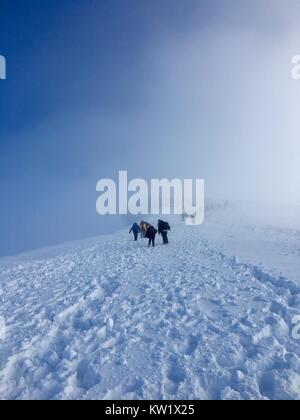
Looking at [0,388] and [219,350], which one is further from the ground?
[219,350]

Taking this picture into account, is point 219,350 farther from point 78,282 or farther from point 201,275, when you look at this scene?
point 78,282

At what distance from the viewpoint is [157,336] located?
6.37 meters

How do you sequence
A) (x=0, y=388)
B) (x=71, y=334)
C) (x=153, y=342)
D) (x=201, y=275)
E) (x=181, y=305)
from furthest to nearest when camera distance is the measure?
1. (x=201, y=275)
2. (x=181, y=305)
3. (x=71, y=334)
4. (x=153, y=342)
5. (x=0, y=388)

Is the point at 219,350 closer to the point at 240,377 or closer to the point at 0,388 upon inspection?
the point at 240,377

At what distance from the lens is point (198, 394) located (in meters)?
4.49

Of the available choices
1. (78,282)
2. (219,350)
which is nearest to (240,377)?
(219,350)

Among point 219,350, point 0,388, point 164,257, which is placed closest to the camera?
point 0,388

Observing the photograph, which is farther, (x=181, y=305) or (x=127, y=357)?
(x=181, y=305)

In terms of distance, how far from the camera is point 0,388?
16.3 ft

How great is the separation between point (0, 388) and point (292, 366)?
5.80 metres

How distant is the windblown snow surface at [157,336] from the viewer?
4742 mm

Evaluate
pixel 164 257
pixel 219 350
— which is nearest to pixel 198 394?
pixel 219 350

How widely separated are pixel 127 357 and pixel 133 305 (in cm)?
284

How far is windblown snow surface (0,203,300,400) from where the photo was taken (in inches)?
187
